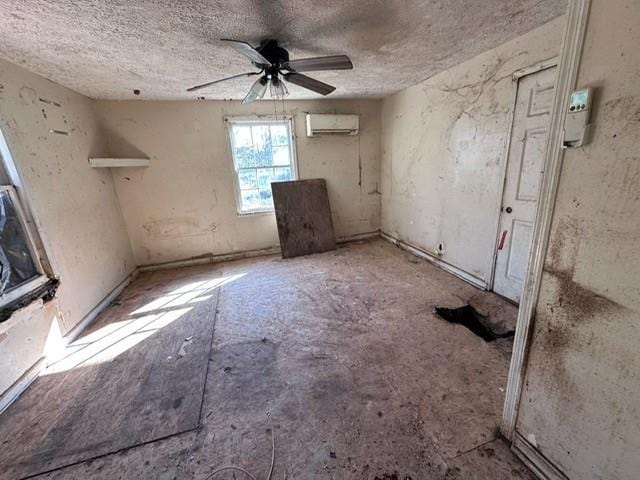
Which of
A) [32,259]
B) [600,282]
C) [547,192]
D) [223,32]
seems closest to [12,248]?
[32,259]

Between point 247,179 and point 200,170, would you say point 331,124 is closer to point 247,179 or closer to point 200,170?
point 247,179

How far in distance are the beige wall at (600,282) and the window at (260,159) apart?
3575mm

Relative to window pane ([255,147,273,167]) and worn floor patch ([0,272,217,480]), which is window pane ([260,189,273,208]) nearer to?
window pane ([255,147,273,167])

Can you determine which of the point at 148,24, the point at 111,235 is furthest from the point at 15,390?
the point at 148,24

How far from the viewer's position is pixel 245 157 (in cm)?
397

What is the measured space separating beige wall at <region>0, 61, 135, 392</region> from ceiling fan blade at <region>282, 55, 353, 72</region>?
213cm

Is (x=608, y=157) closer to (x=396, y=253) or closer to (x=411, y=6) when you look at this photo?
(x=411, y=6)

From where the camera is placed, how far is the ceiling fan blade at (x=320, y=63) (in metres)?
1.85

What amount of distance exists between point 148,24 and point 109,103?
229 centimetres

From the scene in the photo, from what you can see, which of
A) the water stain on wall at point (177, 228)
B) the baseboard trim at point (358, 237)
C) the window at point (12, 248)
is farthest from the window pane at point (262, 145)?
the window at point (12, 248)

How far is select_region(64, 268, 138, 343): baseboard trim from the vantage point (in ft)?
7.76

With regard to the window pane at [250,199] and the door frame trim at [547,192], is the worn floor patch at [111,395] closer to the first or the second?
the door frame trim at [547,192]

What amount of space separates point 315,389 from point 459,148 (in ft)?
9.20

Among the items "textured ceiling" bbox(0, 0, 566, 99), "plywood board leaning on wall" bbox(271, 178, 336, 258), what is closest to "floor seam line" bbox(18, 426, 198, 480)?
"textured ceiling" bbox(0, 0, 566, 99)
